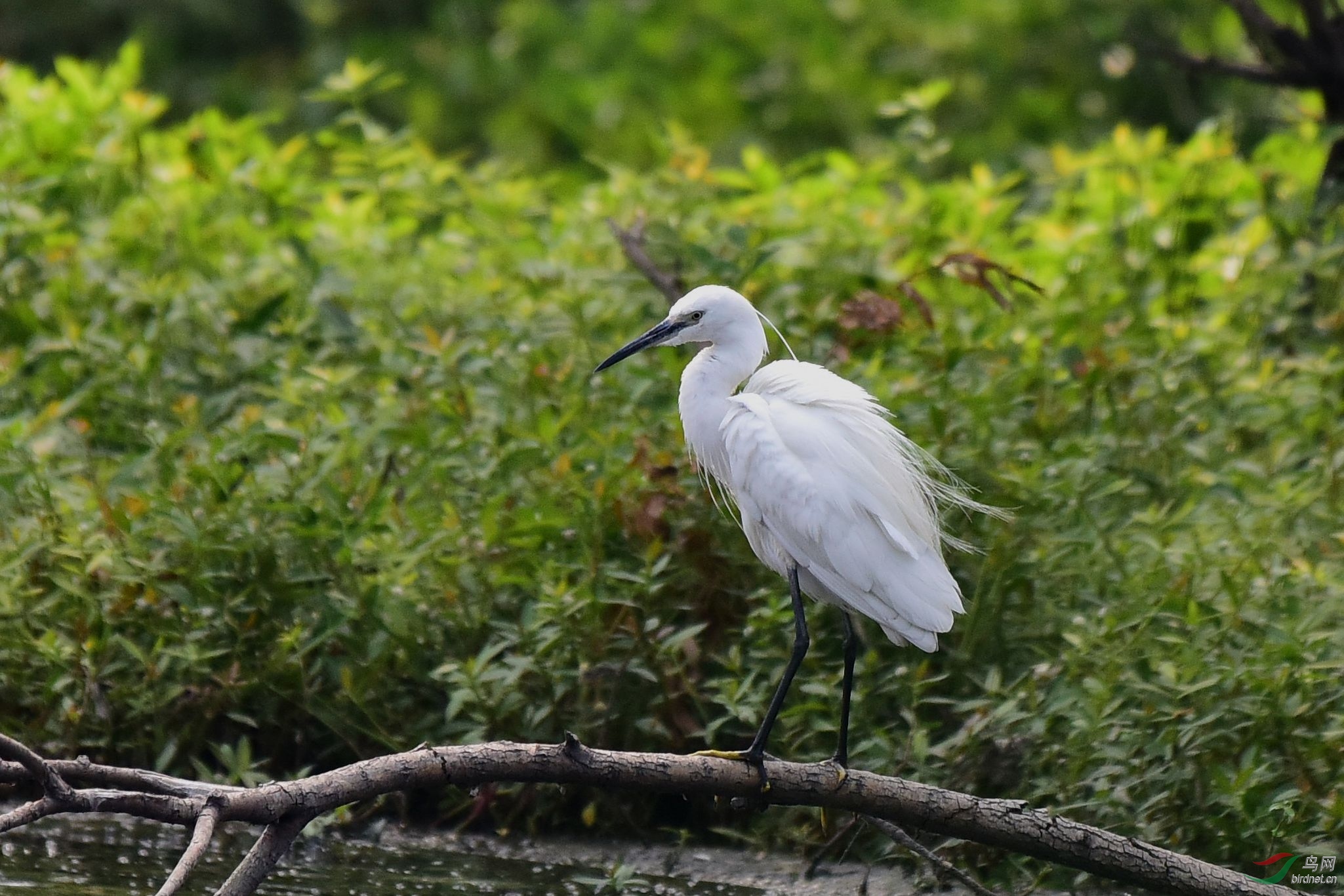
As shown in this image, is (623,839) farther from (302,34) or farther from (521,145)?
(302,34)

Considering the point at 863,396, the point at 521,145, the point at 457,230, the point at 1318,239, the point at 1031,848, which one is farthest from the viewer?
the point at 521,145

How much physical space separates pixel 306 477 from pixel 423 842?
94 centimetres

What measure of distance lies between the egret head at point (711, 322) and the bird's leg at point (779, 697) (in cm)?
50

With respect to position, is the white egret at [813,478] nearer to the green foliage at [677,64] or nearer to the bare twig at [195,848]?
the bare twig at [195,848]

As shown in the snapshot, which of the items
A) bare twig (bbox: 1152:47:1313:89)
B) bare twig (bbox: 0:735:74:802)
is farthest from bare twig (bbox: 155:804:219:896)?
bare twig (bbox: 1152:47:1313:89)

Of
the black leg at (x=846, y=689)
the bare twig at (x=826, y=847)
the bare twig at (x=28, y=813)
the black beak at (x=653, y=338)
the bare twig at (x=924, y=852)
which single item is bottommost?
the bare twig at (x=826, y=847)

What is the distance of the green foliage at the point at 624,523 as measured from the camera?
3695mm

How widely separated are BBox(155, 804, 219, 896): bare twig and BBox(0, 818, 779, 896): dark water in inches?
46.6

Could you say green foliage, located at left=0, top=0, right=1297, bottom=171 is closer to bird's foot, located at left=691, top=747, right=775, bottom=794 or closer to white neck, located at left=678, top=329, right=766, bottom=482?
white neck, located at left=678, top=329, right=766, bottom=482

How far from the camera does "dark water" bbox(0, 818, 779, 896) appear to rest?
358 centimetres

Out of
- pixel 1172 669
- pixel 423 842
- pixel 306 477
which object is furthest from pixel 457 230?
pixel 1172 669

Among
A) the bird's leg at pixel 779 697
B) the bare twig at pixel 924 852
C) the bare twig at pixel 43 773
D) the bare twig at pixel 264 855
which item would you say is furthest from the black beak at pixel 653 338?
the bare twig at pixel 43 773

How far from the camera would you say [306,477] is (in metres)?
4.09

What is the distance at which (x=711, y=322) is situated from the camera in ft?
11.4
